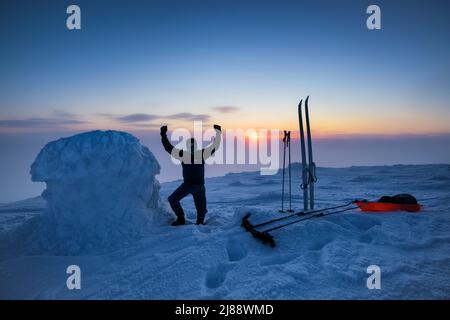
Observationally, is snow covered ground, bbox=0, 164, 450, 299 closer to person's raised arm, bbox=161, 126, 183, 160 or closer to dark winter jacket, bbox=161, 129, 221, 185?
dark winter jacket, bbox=161, 129, 221, 185

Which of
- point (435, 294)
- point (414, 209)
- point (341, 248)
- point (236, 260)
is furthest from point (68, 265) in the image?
point (414, 209)

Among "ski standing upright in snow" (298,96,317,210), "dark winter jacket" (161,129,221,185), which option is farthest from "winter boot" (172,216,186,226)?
"ski standing upright in snow" (298,96,317,210)

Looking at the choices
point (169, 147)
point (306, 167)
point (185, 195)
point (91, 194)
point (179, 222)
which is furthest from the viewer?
point (306, 167)

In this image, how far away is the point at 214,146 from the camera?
6473 mm

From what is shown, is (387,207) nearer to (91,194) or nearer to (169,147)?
(169,147)

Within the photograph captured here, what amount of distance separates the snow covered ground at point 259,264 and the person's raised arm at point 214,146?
1629 millimetres

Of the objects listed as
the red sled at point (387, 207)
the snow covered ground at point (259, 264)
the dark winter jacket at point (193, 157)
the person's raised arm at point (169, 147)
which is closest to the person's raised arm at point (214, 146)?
the dark winter jacket at point (193, 157)

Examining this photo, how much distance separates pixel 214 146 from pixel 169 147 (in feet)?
3.19

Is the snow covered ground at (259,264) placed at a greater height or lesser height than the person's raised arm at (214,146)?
lesser

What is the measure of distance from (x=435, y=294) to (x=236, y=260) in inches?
95.8

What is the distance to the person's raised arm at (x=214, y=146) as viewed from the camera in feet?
A: 21.1

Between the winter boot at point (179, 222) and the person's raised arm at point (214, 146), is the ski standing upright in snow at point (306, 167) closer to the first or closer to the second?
the person's raised arm at point (214, 146)

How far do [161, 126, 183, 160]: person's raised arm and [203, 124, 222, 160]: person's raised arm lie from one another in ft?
1.79

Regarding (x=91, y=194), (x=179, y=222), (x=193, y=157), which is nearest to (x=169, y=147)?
(x=193, y=157)
